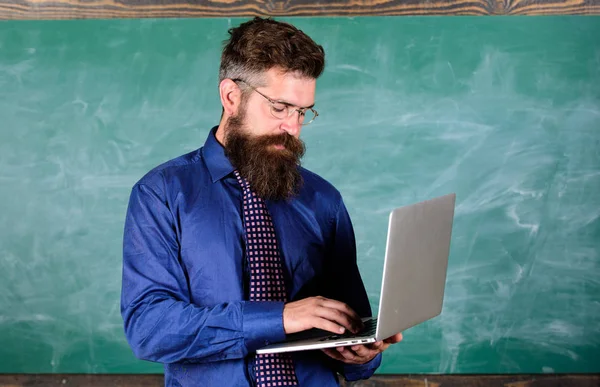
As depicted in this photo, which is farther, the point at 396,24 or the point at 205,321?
the point at 396,24

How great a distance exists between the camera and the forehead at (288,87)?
1.66 meters

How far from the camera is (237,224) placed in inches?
65.2

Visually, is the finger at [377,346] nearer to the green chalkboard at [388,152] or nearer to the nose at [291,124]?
the nose at [291,124]

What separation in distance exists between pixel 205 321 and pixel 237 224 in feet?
0.88

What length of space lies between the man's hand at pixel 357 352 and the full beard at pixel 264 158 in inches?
14.6

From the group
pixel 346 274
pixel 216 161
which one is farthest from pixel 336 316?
pixel 216 161

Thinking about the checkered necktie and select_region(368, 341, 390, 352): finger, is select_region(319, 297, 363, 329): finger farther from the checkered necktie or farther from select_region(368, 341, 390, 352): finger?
the checkered necktie

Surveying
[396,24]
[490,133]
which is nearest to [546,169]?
[490,133]

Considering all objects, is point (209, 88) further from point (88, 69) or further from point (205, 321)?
point (205, 321)

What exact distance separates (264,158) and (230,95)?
0.17m

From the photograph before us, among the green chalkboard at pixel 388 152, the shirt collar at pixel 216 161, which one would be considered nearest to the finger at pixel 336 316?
the shirt collar at pixel 216 161

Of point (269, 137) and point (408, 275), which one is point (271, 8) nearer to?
point (269, 137)

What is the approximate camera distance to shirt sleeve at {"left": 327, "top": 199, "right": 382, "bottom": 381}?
1758mm

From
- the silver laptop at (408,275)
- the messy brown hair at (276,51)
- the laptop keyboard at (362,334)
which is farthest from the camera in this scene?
the messy brown hair at (276,51)
